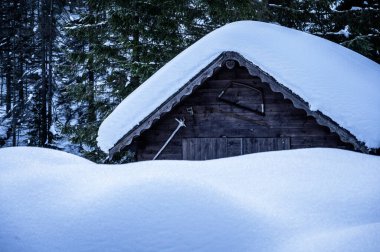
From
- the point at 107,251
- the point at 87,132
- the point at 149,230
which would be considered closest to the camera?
the point at 107,251

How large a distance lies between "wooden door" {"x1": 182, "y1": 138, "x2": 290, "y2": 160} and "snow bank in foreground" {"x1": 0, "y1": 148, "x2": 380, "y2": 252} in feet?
14.6

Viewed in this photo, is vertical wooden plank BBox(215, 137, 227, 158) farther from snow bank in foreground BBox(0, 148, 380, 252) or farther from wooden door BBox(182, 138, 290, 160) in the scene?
snow bank in foreground BBox(0, 148, 380, 252)

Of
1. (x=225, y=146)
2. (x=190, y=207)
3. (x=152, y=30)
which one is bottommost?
(x=190, y=207)

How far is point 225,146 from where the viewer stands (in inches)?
306

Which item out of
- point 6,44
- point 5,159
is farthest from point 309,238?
point 6,44

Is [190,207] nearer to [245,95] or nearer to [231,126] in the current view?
[231,126]

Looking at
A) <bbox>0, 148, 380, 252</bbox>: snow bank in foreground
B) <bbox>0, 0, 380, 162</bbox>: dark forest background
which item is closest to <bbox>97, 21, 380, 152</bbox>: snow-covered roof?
<bbox>0, 148, 380, 252</bbox>: snow bank in foreground

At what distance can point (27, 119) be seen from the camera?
24672 mm

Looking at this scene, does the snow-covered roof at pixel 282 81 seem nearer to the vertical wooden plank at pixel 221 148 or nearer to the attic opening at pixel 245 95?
the attic opening at pixel 245 95

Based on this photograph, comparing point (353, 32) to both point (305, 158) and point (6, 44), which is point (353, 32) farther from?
point (6, 44)

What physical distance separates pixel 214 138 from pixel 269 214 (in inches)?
220

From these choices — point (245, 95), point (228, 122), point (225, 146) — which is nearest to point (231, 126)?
point (228, 122)

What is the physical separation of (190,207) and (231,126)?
18.6ft

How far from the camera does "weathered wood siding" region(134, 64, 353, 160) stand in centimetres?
738
